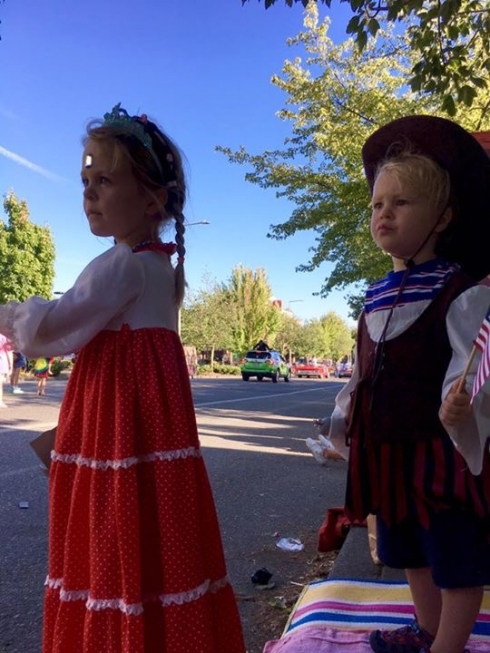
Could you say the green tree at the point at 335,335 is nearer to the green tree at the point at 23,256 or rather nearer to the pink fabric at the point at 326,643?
the green tree at the point at 23,256

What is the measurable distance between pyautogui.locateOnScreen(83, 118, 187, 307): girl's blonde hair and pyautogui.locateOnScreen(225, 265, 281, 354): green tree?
50885mm

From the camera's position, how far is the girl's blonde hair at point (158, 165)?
181cm

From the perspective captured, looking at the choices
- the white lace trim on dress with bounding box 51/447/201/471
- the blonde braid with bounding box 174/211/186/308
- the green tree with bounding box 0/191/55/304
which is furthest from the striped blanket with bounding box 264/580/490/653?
the green tree with bounding box 0/191/55/304

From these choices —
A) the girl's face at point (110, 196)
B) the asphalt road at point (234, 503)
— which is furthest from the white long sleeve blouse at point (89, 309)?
the asphalt road at point (234, 503)

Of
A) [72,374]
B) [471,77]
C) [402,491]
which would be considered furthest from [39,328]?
[471,77]

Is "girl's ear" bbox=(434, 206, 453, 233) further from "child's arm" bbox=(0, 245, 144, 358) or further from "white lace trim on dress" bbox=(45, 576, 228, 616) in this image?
"white lace trim on dress" bbox=(45, 576, 228, 616)

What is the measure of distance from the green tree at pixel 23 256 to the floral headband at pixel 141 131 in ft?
88.7

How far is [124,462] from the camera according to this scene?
61.7 inches

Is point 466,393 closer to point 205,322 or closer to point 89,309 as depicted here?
point 89,309

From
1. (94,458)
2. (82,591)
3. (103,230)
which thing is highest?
(103,230)

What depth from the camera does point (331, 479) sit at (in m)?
6.29

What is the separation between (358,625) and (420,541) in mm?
643

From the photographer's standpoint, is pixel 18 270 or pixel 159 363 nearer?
pixel 159 363

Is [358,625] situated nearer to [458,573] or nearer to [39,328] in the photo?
[458,573]
